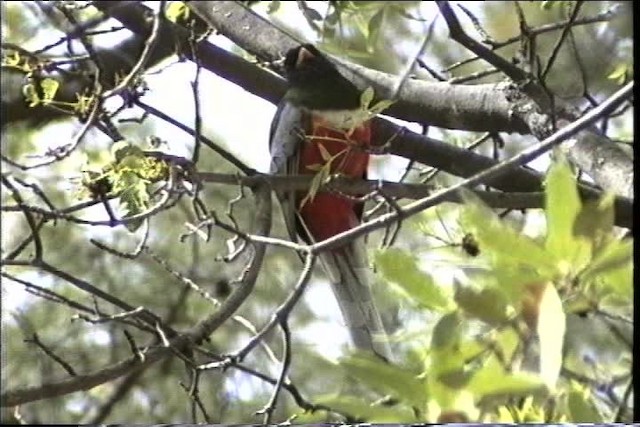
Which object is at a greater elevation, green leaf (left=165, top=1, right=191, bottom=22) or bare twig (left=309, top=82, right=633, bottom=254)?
green leaf (left=165, top=1, right=191, bottom=22)

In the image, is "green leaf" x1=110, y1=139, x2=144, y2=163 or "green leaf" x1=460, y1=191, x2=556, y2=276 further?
"green leaf" x1=110, y1=139, x2=144, y2=163

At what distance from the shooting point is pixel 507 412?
628mm

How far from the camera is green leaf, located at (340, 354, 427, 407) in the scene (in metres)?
0.62

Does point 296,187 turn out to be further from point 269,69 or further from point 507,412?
point 507,412

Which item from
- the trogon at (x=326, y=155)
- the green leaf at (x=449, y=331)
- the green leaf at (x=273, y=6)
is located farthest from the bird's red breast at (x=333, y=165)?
the green leaf at (x=449, y=331)

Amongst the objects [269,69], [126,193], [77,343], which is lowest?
[77,343]

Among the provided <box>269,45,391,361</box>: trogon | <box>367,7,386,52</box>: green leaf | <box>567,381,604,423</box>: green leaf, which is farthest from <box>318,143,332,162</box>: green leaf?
<box>567,381,604,423</box>: green leaf

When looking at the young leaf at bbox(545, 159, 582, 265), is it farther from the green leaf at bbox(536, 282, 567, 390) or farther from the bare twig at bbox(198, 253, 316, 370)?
the bare twig at bbox(198, 253, 316, 370)

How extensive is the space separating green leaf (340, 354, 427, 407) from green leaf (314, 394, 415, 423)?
0.4 inches

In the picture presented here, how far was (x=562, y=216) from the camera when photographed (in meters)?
0.63

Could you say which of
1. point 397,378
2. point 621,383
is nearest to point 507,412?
point 397,378

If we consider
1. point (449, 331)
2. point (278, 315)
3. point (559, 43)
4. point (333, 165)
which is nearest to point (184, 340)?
point (278, 315)

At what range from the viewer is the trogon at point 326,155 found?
85 cm

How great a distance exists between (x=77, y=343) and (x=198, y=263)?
0.14 meters
